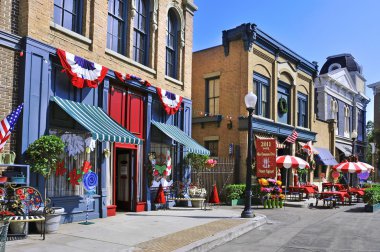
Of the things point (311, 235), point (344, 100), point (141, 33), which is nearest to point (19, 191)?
point (311, 235)

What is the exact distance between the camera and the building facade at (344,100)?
3291 cm

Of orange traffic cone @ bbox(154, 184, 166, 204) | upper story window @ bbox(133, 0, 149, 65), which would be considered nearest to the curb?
orange traffic cone @ bbox(154, 184, 166, 204)

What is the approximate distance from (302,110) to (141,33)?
656 inches

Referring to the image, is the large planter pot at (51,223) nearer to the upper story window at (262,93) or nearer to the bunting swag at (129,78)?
the bunting swag at (129,78)

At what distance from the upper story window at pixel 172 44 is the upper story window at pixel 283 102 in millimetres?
10044

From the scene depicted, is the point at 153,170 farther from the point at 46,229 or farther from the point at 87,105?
the point at 46,229

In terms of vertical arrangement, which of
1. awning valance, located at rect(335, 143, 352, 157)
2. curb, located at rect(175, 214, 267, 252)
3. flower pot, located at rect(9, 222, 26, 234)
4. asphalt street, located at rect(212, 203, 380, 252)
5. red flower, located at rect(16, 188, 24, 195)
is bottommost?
asphalt street, located at rect(212, 203, 380, 252)

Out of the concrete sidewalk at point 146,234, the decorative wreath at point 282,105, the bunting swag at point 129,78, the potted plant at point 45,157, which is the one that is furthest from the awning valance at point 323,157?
the potted plant at point 45,157

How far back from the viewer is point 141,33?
15.1m

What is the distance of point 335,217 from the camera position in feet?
50.9

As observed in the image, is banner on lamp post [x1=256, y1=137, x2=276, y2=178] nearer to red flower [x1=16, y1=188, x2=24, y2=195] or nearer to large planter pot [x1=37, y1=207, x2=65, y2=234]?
large planter pot [x1=37, y1=207, x2=65, y2=234]

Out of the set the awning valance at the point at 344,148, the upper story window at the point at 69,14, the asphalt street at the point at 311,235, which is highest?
the upper story window at the point at 69,14

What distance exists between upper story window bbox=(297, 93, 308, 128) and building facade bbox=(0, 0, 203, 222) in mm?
12989

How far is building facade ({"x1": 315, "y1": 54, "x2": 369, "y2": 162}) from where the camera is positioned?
3291cm
